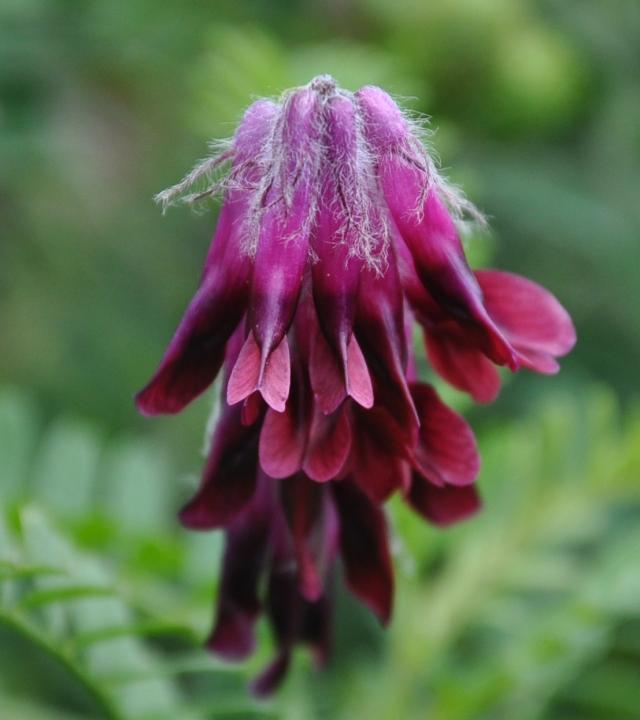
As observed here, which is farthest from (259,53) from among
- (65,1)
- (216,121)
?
(65,1)

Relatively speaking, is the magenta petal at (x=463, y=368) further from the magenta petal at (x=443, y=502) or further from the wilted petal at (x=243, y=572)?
the wilted petal at (x=243, y=572)

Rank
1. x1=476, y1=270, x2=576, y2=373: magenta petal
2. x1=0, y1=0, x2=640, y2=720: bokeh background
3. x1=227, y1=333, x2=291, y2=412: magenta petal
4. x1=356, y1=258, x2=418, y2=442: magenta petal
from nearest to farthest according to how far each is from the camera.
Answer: x1=227, y1=333, x2=291, y2=412: magenta petal < x1=356, y1=258, x2=418, y2=442: magenta petal < x1=476, y1=270, x2=576, y2=373: magenta petal < x1=0, y1=0, x2=640, y2=720: bokeh background

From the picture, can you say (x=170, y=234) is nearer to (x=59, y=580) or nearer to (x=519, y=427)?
(x=519, y=427)

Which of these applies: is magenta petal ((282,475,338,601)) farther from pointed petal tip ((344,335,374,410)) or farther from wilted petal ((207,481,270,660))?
pointed petal tip ((344,335,374,410))

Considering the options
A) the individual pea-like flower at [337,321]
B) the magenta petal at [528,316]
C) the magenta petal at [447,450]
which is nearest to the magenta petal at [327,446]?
the individual pea-like flower at [337,321]

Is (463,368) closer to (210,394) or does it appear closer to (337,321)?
(337,321)

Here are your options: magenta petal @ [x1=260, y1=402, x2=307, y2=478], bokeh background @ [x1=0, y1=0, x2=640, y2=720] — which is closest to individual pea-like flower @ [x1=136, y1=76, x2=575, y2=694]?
magenta petal @ [x1=260, y1=402, x2=307, y2=478]
